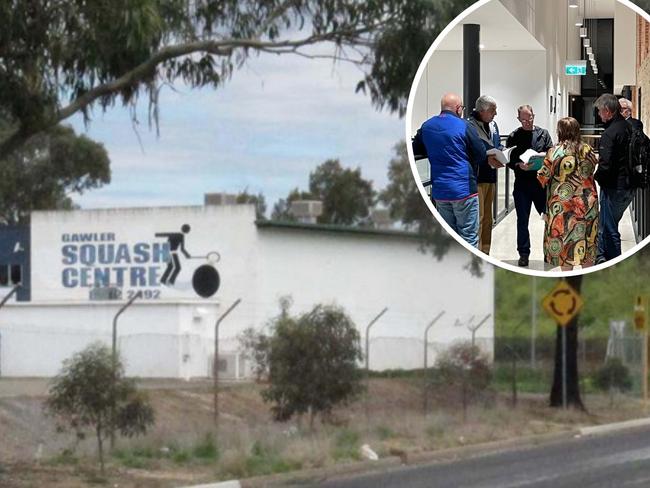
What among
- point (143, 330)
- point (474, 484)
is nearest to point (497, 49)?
point (474, 484)

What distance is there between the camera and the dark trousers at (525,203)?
11.4 feet

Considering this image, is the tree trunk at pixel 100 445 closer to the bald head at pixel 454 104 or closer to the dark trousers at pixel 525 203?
the dark trousers at pixel 525 203

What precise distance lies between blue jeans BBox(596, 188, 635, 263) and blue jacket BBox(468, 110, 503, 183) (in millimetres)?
271

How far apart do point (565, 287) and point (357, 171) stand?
52.0 feet

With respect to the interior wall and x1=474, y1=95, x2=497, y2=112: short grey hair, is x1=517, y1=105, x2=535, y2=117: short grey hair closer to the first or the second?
x1=474, y1=95, x2=497, y2=112: short grey hair

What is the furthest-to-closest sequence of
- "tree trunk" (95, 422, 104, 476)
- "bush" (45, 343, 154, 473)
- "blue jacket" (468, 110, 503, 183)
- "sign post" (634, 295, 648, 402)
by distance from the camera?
"sign post" (634, 295, 648, 402) → "bush" (45, 343, 154, 473) → "tree trunk" (95, 422, 104, 476) → "blue jacket" (468, 110, 503, 183)

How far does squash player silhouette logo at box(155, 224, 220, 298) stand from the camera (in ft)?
133

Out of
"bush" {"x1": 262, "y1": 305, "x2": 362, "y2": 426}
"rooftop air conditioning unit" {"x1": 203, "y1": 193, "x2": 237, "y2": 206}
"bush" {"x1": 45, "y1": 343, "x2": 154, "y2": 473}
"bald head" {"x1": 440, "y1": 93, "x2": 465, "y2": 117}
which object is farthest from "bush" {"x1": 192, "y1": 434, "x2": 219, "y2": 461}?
"rooftop air conditioning unit" {"x1": 203, "y1": 193, "x2": 237, "y2": 206}

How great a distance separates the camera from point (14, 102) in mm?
14234

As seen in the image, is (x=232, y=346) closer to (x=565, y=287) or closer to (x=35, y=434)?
(x=565, y=287)

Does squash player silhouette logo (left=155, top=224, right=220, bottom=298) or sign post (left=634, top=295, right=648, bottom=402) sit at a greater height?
squash player silhouette logo (left=155, top=224, right=220, bottom=298)

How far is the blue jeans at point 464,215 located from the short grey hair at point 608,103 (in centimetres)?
35

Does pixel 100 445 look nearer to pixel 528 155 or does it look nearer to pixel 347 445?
pixel 347 445

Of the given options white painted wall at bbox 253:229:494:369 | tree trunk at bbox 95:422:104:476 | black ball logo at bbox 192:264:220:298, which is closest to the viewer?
tree trunk at bbox 95:422:104:476
